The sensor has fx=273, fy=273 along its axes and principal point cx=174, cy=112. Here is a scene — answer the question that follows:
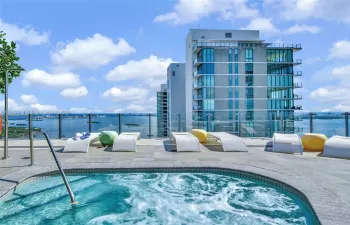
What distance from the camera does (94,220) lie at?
14.0 feet

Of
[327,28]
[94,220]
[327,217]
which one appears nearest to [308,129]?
[327,28]

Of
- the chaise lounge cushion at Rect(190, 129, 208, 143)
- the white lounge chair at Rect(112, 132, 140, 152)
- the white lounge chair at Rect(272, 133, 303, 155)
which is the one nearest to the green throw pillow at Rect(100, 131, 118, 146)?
the white lounge chair at Rect(112, 132, 140, 152)

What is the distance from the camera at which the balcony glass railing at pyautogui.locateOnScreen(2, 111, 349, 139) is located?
35.8 feet

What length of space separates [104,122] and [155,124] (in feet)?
7.98

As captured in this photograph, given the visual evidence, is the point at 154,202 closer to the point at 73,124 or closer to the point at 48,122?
the point at 73,124

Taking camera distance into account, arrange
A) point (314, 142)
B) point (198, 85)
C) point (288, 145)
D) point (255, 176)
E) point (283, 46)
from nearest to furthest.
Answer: point (255, 176)
point (288, 145)
point (314, 142)
point (198, 85)
point (283, 46)

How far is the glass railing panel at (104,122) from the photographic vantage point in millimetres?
11556

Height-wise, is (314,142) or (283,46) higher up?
(283,46)

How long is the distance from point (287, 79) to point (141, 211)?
149 feet

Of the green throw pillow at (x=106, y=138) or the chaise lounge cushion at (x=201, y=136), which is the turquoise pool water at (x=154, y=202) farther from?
the chaise lounge cushion at (x=201, y=136)

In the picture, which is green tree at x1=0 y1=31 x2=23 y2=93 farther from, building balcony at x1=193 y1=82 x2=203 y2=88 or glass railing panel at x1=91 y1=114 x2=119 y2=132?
building balcony at x1=193 y1=82 x2=203 y2=88

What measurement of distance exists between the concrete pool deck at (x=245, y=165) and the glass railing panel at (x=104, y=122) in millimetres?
2417

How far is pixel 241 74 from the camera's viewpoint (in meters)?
44.2

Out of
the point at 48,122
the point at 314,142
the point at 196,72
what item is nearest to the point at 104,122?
the point at 48,122
